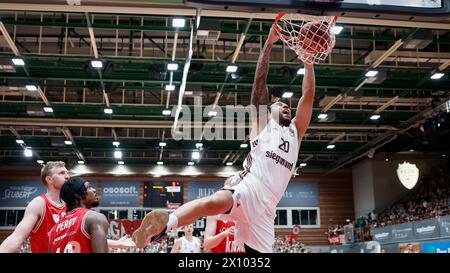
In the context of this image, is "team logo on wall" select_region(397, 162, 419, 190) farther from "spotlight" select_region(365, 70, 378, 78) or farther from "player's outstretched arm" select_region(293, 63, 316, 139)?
"player's outstretched arm" select_region(293, 63, 316, 139)

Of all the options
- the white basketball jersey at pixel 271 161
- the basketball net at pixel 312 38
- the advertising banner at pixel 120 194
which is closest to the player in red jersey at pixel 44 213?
the white basketball jersey at pixel 271 161

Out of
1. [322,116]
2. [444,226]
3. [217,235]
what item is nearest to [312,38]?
[217,235]

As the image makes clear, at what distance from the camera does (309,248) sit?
27.8 meters

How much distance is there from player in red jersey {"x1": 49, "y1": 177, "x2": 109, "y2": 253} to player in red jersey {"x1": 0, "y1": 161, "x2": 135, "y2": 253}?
76 centimetres

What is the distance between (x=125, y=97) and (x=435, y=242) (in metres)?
12.0

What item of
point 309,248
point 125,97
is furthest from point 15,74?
point 309,248

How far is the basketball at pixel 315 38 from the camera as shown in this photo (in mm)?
4938

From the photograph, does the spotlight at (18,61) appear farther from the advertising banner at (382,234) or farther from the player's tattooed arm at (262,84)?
the advertising banner at (382,234)

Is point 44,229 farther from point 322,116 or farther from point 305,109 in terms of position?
point 322,116

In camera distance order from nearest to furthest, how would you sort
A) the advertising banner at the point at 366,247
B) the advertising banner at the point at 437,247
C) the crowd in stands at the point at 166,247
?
the advertising banner at the point at 437,247, the crowd in stands at the point at 166,247, the advertising banner at the point at 366,247

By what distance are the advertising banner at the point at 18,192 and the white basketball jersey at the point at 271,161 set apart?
24.2m

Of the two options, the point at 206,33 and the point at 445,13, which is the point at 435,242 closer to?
the point at 206,33

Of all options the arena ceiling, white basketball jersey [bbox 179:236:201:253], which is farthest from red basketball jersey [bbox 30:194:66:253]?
the arena ceiling
